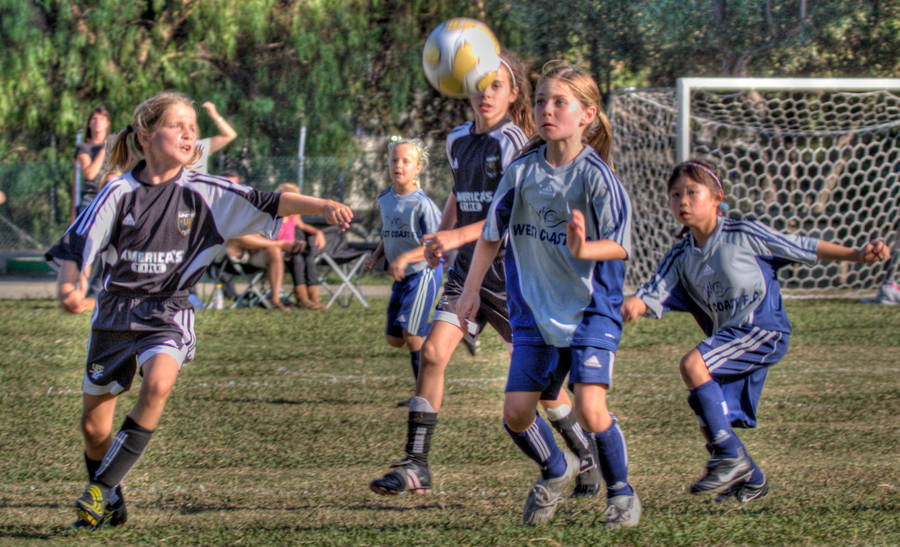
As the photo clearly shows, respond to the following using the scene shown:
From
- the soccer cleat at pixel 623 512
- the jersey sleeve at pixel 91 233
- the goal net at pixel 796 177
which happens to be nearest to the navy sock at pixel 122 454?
the jersey sleeve at pixel 91 233

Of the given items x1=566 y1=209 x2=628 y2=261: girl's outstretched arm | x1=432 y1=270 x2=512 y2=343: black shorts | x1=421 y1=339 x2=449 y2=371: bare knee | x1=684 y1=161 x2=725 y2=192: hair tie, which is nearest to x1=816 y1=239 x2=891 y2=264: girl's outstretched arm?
x1=684 y1=161 x2=725 y2=192: hair tie

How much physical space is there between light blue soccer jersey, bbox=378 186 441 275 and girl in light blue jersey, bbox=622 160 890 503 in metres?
2.79

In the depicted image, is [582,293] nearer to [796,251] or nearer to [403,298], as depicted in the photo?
[796,251]

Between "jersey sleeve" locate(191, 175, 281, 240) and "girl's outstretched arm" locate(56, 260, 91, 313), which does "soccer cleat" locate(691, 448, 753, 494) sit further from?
"girl's outstretched arm" locate(56, 260, 91, 313)

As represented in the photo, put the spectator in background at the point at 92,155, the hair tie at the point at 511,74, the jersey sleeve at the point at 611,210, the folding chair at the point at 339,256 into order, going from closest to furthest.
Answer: the jersey sleeve at the point at 611,210 → the hair tie at the point at 511,74 → the spectator in background at the point at 92,155 → the folding chair at the point at 339,256

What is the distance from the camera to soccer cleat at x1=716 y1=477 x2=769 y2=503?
4598 mm

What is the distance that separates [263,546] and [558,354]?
4.06 ft

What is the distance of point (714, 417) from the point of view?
4.72m

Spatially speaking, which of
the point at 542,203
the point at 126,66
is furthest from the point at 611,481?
the point at 126,66

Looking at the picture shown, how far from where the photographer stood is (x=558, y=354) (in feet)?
13.4

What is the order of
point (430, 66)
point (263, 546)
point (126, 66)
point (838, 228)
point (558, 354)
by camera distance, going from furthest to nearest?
point (126, 66) < point (838, 228) < point (430, 66) < point (558, 354) < point (263, 546)

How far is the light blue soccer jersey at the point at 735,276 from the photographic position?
16.0 ft

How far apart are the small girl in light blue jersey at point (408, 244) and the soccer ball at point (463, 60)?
1831 mm

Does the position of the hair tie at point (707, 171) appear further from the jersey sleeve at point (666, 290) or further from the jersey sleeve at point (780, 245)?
the jersey sleeve at point (666, 290)
